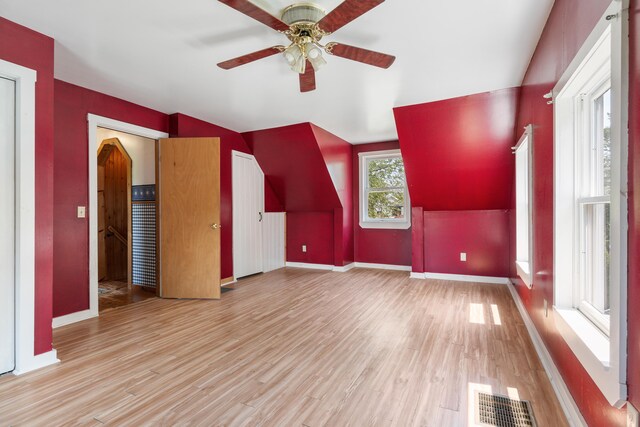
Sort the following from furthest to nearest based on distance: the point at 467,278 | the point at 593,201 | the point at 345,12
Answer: the point at 467,278
the point at 345,12
the point at 593,201

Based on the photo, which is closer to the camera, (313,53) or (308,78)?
(313,53)

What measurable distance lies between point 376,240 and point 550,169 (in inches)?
152

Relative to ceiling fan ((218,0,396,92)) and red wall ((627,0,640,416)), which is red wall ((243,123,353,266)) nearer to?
ceiling fan ((218,0,396,92))

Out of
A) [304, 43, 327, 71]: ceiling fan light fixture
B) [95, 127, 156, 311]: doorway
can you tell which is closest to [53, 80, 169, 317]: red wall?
[95, 127, 156, 311]: doorway

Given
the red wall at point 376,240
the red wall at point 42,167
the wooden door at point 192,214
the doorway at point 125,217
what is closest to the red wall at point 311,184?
the red wall at point 376,240

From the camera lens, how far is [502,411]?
1.63 meters

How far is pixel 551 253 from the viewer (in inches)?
75.5

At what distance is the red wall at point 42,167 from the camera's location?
214cm

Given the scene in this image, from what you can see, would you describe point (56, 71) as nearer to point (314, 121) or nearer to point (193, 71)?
point (193, 71)

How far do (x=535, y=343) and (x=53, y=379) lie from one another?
3.39 metres

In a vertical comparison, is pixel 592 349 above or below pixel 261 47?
below

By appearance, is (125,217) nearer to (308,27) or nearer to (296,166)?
(296,166)

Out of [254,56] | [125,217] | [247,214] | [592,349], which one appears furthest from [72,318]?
[592,349]

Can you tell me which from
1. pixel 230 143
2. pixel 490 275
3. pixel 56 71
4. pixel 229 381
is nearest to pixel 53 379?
pixel 229 381
